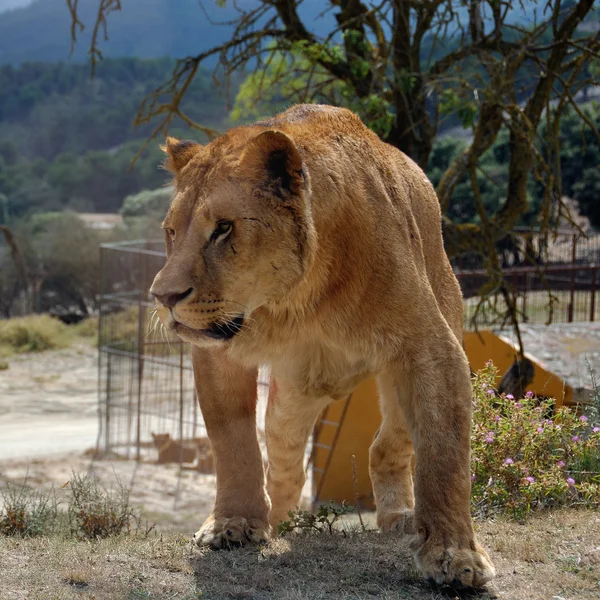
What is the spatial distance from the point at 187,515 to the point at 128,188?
52338 millimetres

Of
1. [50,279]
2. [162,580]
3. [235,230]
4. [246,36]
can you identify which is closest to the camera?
[235,230]

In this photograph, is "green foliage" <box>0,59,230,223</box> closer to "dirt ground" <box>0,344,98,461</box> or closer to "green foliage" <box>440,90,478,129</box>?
"dirt ground" <box>0,344,98,461</box>

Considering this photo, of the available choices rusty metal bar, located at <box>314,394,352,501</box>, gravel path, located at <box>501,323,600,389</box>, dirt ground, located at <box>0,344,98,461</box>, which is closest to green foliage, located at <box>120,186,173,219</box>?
dirt ground, located at <box>0,344,98,461</box>

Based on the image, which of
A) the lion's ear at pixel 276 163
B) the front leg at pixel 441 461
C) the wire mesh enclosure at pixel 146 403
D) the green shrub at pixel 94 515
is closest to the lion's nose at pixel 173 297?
the lion's ear at pixel 276 163

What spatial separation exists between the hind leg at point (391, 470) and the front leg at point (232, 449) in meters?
0.81

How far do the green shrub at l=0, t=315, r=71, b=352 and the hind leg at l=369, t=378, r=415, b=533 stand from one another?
21313mm

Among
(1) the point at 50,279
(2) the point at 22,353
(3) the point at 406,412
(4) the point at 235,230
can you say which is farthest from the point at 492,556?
(1) the point at 50,279

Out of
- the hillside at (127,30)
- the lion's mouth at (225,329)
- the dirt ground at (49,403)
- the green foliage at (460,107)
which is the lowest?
the dirt ground at (49,403)

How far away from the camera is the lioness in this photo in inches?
141

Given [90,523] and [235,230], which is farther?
[90,523]

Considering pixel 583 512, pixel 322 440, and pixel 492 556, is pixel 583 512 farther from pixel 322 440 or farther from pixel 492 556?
pixel 322 440

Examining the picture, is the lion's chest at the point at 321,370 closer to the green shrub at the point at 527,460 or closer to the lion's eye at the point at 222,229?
the lion's eye at the point at 222,229

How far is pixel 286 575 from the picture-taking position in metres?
→ 4.01

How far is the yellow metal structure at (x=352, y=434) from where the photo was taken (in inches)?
397
